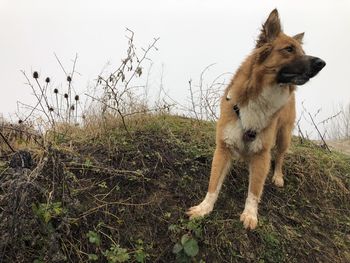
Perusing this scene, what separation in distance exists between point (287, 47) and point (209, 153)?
4.93 ft

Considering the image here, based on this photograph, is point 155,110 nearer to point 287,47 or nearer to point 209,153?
point 209,153

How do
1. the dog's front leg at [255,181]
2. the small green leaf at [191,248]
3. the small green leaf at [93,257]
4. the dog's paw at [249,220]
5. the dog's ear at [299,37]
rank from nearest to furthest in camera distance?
1. the small green leaf at [93,257]
2. the small green leaf at [191,248]
3. the dog's paw at [249,220]
4. the dog's front leg at [255,181]
5. the dog's ear at [299,37]

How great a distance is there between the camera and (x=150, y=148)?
4.73m

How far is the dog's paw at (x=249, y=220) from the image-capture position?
13.0 ft

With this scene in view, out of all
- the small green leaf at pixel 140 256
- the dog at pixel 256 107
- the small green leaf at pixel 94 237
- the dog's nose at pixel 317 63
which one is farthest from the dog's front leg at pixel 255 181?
the small green leaf at pixel 94 237

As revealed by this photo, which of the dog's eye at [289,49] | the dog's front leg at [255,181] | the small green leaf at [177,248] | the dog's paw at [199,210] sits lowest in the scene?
the small green leaf at [177,248]

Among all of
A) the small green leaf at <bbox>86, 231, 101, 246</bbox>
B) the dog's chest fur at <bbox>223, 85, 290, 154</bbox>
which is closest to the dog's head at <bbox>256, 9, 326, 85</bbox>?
the dog's chest fur at <bbox>223, 85, 290, 154</bbox>

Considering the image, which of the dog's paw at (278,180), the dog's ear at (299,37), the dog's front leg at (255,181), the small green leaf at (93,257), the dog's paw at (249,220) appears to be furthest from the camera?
the dog's paw at (278,180)

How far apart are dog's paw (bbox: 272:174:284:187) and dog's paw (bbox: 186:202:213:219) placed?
1.18m

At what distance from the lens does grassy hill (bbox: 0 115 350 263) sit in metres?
3.44

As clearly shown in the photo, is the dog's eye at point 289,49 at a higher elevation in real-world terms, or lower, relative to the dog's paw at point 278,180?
higher

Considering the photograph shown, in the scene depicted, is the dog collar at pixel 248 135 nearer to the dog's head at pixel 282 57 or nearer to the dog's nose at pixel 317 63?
the dog's head at pixel 282 57

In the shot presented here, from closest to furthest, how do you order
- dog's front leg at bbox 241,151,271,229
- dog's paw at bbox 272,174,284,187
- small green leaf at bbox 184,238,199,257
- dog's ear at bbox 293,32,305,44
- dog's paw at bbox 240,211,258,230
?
small green leaf at bbox 184,238,199,257
dog's paw at bbox 240,211,258,230
dog's front leg at bbox 241,151,271,229
dog's ear at bbox 293,32,305,44
dog's paw at bbox 272,174,284,187

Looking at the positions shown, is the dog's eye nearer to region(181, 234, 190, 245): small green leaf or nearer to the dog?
the dog
